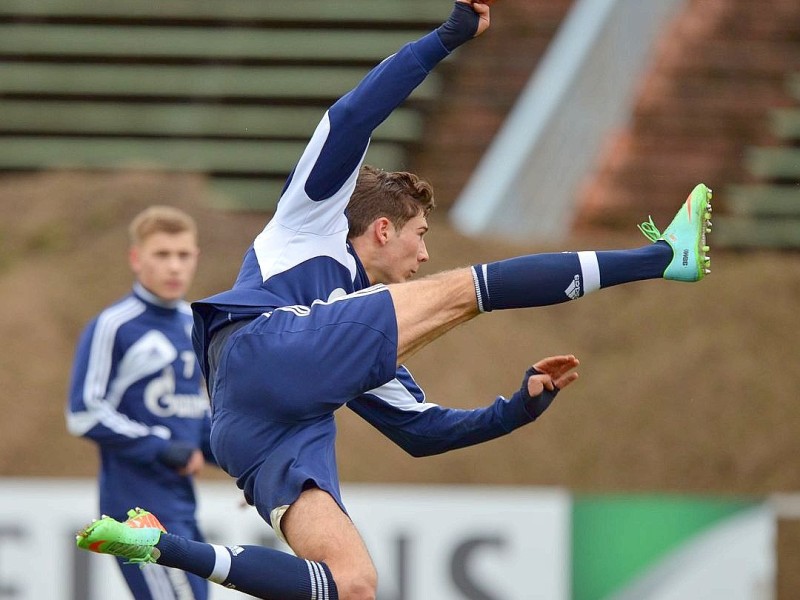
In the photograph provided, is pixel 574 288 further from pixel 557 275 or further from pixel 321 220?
pixel 321 220

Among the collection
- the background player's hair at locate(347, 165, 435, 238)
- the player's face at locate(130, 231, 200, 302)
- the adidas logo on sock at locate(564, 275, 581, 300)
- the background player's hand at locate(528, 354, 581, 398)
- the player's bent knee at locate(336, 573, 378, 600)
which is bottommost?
the player's bent knee at locate(336, 573, 378, 600)

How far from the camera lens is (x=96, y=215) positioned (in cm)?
1176

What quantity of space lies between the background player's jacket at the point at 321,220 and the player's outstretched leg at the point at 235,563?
2.45ft

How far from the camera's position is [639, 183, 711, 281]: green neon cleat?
4.39 meters

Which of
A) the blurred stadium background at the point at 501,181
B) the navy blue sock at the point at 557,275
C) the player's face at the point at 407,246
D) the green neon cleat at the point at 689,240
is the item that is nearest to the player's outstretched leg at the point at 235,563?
the navy blue sock at the point at 557,275

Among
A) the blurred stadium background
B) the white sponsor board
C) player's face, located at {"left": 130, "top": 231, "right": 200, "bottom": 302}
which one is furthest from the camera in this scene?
the blurred stadium background

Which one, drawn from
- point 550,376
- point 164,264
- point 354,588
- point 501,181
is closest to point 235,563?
point 354,588

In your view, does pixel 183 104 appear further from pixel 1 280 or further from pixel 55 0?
pixel 1 280

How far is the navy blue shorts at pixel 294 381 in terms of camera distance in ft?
14.2

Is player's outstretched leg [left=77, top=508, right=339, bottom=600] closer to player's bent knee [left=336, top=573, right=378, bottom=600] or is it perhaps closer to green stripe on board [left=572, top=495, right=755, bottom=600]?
player's bent knee [left=336, top=573, right=378, bottom=600]

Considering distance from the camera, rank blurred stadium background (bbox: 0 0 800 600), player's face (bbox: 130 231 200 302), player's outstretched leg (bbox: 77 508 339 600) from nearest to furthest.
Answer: player's outstretched leg (bbox: 77 508 339 600), player's face (bbox: 130 231 200 302), blurred stadium background (bbox: 0 0 800 600)

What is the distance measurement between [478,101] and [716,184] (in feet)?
7.85

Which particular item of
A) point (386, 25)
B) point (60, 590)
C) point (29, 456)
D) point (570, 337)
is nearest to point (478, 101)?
point (386, 25)

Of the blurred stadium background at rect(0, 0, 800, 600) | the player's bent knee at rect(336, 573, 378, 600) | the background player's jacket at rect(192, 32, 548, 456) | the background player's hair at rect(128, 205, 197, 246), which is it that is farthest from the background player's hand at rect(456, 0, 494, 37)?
the blurred stadium background at rect(0, 0, 800, 600)
